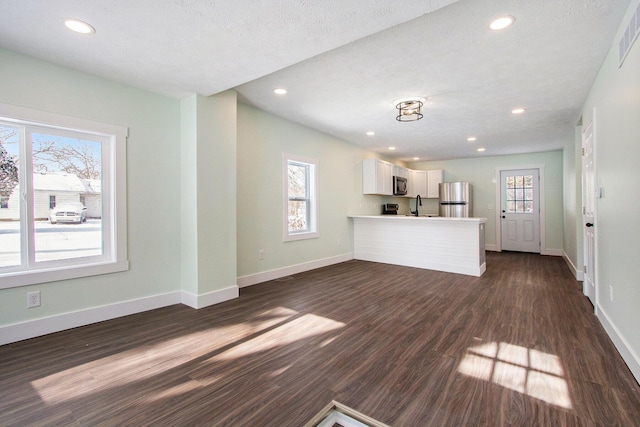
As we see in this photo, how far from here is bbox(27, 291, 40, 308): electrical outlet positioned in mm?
2604

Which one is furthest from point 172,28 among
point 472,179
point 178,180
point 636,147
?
point 472,179

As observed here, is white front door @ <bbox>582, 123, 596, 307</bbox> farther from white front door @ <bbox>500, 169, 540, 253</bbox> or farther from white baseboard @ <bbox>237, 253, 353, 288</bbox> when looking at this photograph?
white front door @ <bbox>500, 169, 540, 253</bbox>

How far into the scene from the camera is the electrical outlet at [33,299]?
260cm

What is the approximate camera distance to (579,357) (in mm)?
2236

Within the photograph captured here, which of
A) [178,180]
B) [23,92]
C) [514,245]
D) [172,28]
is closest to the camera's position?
[172,28]

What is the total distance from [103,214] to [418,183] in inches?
295

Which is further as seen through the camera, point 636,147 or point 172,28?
point 172,28

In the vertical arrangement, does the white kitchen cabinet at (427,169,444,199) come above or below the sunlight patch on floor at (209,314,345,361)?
above

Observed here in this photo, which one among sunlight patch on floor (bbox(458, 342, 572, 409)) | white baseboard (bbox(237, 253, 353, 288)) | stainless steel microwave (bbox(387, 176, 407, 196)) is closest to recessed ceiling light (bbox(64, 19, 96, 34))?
white baseboard (bbox(237, 253, 353, 288))

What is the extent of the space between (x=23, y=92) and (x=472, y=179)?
8.62 meters

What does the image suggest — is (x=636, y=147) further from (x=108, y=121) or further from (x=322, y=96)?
(x=108, y=121)

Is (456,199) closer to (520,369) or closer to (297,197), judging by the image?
(297,197)

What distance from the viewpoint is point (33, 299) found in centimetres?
262

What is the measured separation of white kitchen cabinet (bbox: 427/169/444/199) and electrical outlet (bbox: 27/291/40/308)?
8124mm
